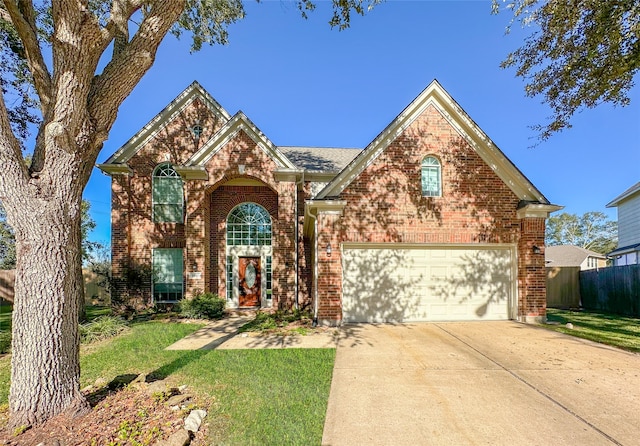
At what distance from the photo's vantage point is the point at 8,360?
627 centimetres

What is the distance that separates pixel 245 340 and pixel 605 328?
9990mm

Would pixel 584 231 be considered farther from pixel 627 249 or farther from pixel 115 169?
pixel 115 169

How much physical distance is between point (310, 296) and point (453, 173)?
6.77 m

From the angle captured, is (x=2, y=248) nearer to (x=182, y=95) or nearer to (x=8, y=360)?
(x=182, y=95)

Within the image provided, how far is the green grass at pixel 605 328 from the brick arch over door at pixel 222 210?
32.9 feet

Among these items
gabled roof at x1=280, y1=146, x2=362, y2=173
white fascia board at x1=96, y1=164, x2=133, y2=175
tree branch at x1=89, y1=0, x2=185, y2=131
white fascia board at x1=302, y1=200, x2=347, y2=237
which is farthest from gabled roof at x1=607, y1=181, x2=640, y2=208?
white fascia board at x1=96, y1=164, x2=133, y2=175

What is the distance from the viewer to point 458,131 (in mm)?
9039

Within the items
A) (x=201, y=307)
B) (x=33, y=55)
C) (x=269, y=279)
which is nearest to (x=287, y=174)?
(x=269, y=279)

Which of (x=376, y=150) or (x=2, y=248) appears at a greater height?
(x=376, y=150)

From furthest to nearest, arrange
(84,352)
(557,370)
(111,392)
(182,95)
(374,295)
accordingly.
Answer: (182,95) → (374,295) → (84,352) → (557,370) → (111,392)

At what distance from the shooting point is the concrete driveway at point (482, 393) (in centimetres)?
335

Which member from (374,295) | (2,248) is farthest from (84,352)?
(2,248)

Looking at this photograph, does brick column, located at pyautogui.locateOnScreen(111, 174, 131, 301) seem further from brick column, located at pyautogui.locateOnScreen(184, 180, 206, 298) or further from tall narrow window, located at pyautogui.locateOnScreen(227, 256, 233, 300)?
tall narrow window, located at pyautogui.locateOnScreen(227, 256, 233, 300)

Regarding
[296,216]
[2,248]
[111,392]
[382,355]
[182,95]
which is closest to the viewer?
[111,392]
